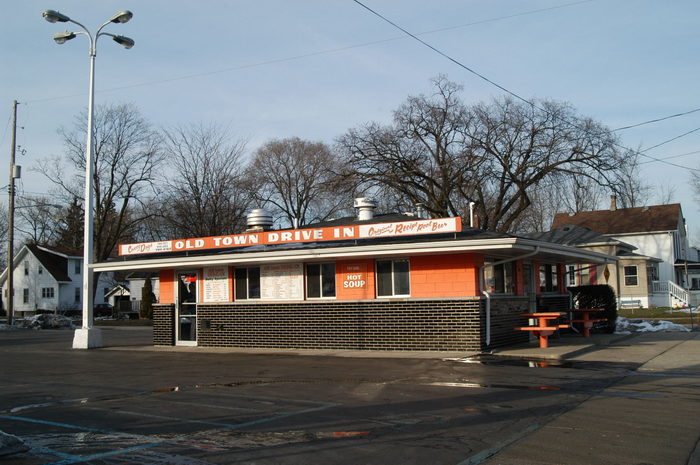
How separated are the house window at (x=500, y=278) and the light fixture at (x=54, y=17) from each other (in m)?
15.2

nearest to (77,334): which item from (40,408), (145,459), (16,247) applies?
(40,408)

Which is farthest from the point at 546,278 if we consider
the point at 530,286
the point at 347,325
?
the point at 347,325

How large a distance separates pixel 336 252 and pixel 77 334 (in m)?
10.5

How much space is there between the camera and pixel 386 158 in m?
41.0

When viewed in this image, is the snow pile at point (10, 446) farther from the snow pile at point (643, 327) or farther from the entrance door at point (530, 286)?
the snow pile at point (643, 327)

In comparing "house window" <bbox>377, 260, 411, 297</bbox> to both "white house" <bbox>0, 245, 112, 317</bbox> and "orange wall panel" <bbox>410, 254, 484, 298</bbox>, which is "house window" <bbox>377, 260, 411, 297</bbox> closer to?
"orange wall panel" <bbox>410, 254, 484, 298</bbox>

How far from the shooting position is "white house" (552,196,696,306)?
147 ft

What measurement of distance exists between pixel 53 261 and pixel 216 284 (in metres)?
49.5

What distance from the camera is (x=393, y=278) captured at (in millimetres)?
18000

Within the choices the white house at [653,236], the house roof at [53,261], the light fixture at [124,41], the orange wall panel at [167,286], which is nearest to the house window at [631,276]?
the white house at [653,236]

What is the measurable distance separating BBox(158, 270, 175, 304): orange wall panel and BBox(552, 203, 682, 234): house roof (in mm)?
39410

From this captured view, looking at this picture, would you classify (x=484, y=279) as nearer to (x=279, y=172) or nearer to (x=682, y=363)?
(x=682, y=363)

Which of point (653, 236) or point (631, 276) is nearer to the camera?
point (631, 276)

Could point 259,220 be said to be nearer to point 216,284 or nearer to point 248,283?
point 216,284
